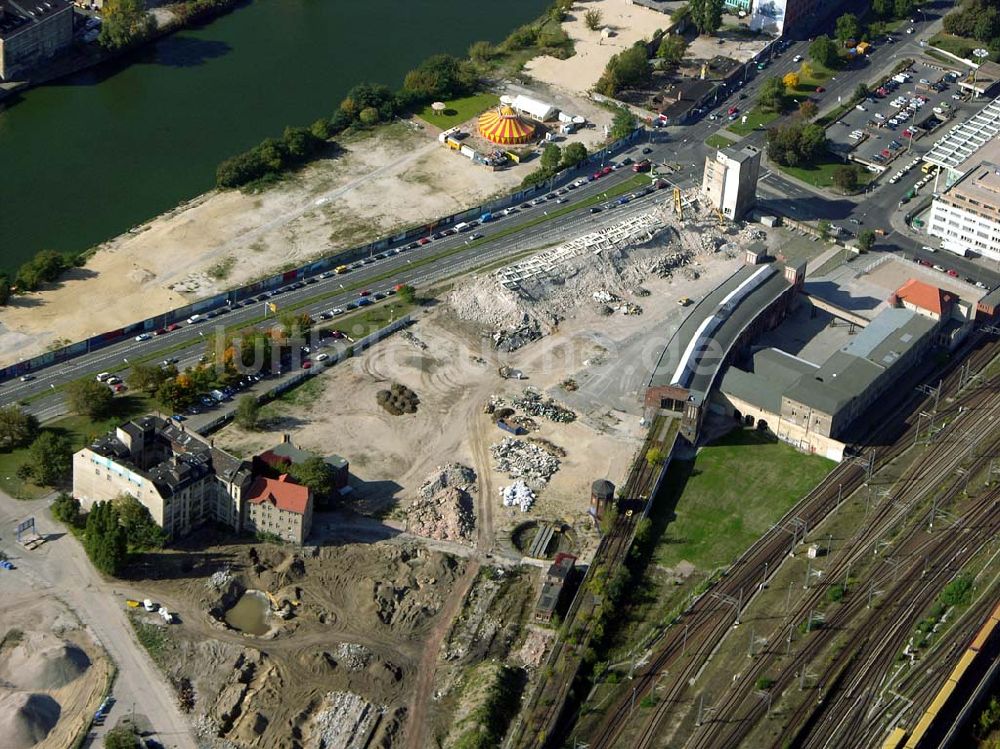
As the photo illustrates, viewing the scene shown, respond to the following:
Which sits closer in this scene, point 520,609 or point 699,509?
point 520,609

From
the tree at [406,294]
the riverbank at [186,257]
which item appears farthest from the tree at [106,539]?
the tree at [406,294]

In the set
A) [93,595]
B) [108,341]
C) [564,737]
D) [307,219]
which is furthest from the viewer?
[307,219]

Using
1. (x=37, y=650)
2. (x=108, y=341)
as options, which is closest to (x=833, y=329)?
(x=108, y=341)

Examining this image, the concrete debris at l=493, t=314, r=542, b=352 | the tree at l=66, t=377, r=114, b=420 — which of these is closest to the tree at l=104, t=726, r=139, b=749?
the tree at l=66, t=377, r=114, b=420

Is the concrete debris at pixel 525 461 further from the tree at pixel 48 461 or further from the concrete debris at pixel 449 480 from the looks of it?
the tree at pixel 48 461

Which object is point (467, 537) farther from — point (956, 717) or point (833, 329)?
point (833, 329)
